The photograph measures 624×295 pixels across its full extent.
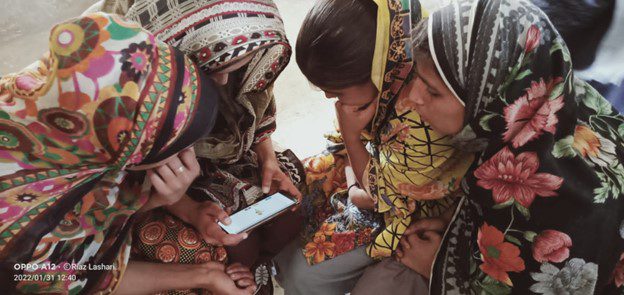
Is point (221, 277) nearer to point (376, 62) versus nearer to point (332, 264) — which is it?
point (332, 264)

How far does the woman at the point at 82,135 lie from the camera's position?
2.39ft

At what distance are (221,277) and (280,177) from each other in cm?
32

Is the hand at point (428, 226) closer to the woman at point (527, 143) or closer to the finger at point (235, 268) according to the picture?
the woman at point (527, 143)

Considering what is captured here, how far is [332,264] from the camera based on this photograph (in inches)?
45.9

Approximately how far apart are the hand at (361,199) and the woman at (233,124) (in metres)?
0.15

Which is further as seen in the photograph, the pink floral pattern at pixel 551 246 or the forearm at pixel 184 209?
the forearm at pixel 184 209

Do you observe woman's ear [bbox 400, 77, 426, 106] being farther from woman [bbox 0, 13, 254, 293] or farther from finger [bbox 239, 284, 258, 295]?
finger [bbox 239, 284, 258, 295]

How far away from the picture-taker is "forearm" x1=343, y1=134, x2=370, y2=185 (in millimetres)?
1188

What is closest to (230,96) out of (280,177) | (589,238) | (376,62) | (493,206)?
(280,177)

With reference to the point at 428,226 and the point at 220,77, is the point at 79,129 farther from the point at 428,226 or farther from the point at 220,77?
the point at 428,226

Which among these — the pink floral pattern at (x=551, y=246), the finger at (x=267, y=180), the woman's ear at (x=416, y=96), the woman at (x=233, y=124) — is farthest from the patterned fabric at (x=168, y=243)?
the pink floral pattern at (x=551, y=246)

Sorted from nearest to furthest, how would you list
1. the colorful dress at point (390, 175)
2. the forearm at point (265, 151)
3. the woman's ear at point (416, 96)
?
1. the woman's ear at point (416, 96)
2. the colorful dress at point (390, 175)
3. the forearm at point (265, 151)
